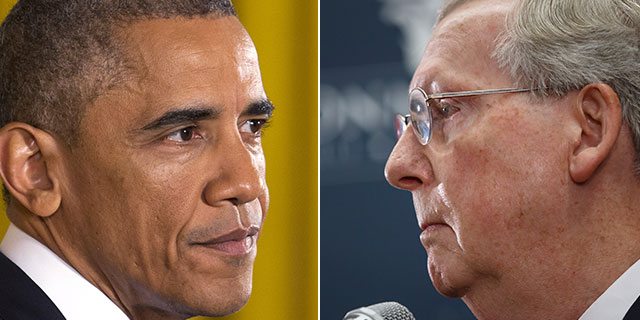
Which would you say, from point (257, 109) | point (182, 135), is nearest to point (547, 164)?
point (257, 109)

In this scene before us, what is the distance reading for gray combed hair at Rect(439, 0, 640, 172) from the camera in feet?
4.87

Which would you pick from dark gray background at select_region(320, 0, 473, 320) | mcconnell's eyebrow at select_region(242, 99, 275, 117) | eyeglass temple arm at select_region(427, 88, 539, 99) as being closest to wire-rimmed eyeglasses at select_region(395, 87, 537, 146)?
eyeglass temple arm at select_region(427, 88, 539, 99)

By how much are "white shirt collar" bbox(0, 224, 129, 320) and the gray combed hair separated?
90cm

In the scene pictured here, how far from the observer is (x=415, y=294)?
270 cm

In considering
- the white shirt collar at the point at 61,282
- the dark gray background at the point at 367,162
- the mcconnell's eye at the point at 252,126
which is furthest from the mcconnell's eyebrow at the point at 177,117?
the dark gray background at the point at 367,162

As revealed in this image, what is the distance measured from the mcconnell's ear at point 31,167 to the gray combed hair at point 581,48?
2.92ft

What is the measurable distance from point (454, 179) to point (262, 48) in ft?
4.06

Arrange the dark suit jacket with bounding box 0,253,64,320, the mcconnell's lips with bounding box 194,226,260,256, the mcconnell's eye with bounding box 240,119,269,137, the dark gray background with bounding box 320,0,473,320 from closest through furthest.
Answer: the dark suit jacket with bounding box 0,253,64,320, the mcconnell's lips with bounding box 194,226,260,256, the mcconnell's eye with bounding box 240,119,269,137, the dark gray background with bounding box 320,0,473,320

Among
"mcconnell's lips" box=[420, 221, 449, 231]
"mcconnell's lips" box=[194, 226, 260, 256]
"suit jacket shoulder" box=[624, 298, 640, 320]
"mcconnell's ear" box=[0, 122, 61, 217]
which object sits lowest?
"suit jacket shoulder" box=[624, 298, 640, 320]

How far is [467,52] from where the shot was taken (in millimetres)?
1593

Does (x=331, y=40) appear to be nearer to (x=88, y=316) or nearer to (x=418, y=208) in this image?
(x=418, y=208)

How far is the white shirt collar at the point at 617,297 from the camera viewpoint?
56.9 inches

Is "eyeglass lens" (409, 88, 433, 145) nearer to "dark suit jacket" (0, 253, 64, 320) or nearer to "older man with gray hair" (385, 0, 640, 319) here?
"older man with gray hair" (385, 0, 640, 319)

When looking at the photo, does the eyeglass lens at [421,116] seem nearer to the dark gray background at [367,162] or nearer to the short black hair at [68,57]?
the short black hair at [68,57]
